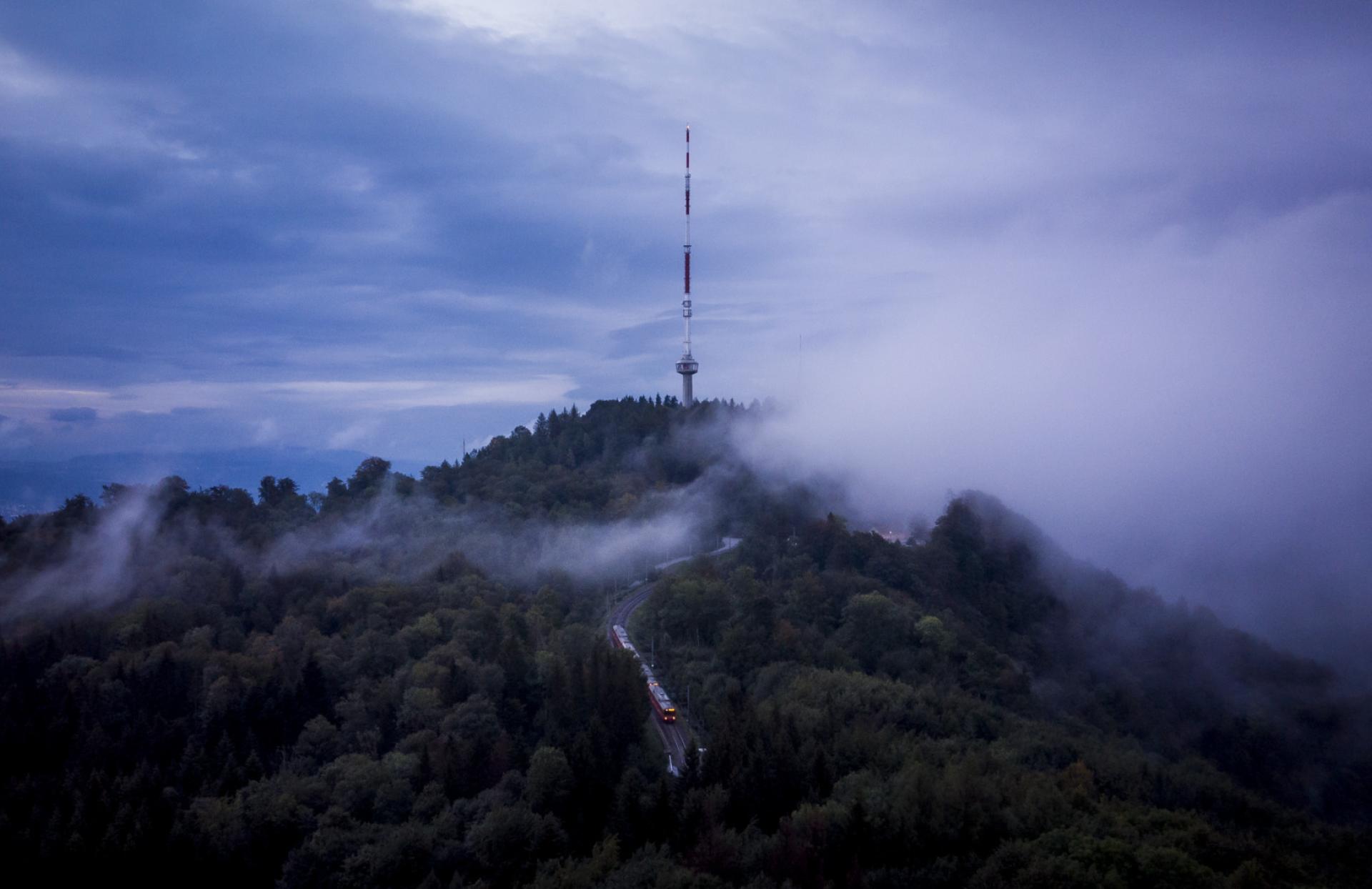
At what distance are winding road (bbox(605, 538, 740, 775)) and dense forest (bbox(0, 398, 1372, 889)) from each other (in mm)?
1028

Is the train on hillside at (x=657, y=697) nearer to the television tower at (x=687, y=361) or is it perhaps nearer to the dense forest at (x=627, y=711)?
the dense forest at (x=627, y=711)

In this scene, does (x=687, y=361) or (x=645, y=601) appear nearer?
(x=645, y=601)

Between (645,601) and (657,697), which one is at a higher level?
(645,601)

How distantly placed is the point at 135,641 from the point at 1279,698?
8511 cm

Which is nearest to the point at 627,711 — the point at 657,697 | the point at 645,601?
the point at 657,697

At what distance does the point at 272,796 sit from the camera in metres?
37.2

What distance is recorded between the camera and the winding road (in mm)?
42375

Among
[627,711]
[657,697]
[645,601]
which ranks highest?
[645,601]

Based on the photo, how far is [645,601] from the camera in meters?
67.9

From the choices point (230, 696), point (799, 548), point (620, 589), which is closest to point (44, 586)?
point (230, 696)

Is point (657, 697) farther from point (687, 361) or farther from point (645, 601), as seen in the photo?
point (687, 361)

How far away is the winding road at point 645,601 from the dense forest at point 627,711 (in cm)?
103

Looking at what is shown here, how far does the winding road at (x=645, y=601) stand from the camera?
4238 centimetres

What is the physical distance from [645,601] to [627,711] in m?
26.6
